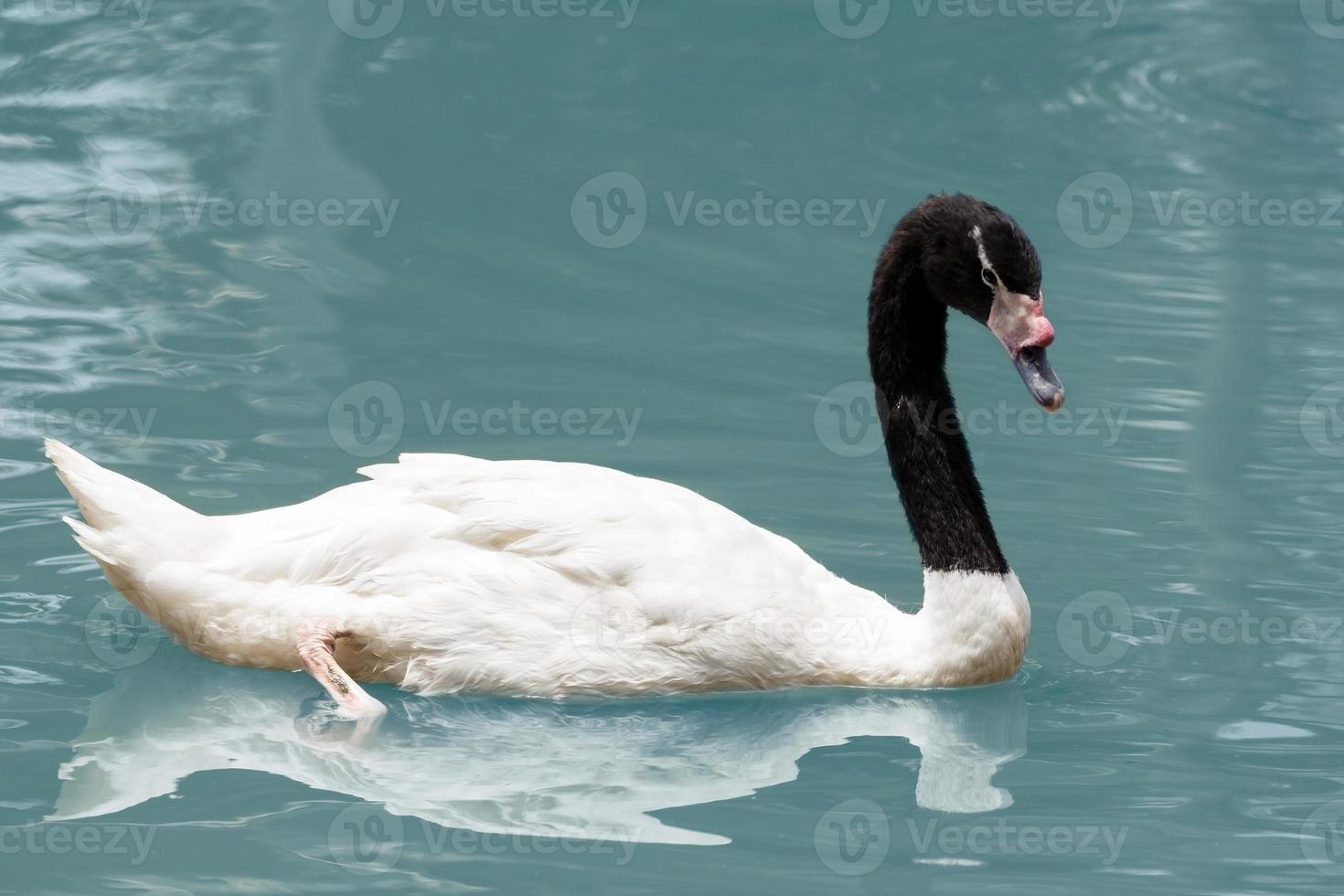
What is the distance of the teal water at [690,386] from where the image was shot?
5.61 m

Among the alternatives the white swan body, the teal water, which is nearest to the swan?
the white swan body

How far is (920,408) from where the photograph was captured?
685 centimetres

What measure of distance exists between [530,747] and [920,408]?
188 centimetres

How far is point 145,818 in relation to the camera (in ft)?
18.0

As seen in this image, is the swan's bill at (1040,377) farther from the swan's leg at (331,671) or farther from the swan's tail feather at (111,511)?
the swan's tail feather at (111,511)

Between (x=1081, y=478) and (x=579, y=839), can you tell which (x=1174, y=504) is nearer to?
(x=1081, y=478)

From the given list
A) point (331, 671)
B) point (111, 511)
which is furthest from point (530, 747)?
point (111, 511)

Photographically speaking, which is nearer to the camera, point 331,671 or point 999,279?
point 331,671

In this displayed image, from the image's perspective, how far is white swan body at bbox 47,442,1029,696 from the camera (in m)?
6.35

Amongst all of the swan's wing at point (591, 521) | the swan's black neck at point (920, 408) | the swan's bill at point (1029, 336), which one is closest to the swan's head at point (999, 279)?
the swan's bill at point (1029, 336)

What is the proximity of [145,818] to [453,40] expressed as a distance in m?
10.1

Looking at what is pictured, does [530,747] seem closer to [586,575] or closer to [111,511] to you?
[586,575]

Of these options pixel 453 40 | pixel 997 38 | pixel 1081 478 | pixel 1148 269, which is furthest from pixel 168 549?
pixel 997 38

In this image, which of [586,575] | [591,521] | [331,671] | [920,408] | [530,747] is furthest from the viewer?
[920,408]
